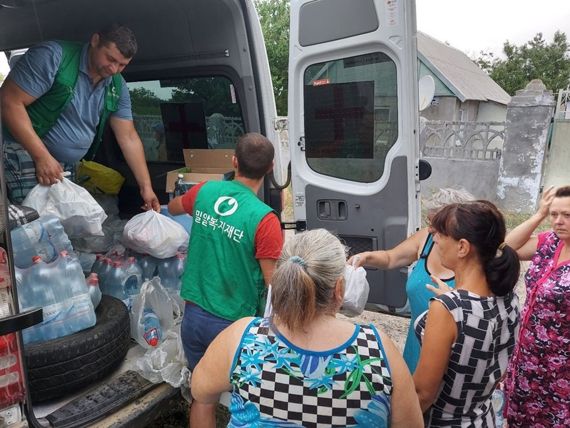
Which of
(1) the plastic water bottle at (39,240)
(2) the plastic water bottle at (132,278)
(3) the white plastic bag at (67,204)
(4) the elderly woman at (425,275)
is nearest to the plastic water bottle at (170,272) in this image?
(2) the plastic water bottle at (132,278)

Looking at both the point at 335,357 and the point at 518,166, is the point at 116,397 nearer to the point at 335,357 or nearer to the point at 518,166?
the point at 335,357

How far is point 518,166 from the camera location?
859 cm

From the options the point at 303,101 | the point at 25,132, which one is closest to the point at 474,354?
the point at 303,101

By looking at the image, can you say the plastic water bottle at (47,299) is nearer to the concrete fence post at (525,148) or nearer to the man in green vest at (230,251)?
the man in green vest at (230,251)

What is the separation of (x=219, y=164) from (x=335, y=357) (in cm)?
228

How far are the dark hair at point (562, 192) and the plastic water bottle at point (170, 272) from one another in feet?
6.94

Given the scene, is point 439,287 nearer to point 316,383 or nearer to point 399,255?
point 399,255

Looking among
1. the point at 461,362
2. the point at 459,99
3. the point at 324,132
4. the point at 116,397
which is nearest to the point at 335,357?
the point at 461,362

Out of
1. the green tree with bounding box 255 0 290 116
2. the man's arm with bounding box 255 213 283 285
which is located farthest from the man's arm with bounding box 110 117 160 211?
the green tree with bounding box 255 0 290 116

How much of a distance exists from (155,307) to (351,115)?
1.58 m

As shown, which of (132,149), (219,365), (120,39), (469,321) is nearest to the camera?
(219,365)

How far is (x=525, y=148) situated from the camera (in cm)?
843

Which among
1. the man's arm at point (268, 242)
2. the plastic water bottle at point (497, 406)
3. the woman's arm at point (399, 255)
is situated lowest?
the plastic water bottle at point (497, 406)

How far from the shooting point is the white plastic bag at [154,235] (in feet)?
8.84
